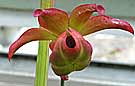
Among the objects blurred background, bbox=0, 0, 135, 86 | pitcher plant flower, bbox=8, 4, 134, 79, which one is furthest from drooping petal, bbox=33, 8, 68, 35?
blurred background, bbox=0, 0, 135, 86

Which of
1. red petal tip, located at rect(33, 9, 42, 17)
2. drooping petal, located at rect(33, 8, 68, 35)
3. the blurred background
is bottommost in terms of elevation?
the blurred background

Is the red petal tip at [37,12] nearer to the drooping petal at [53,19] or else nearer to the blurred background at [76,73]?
the drooping petal at [53,19]

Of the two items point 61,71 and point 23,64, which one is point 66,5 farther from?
point 61,71

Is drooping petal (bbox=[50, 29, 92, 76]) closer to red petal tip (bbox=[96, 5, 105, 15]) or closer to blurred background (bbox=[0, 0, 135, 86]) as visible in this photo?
red petal tip (bbox=[96, 5, 105, 15])

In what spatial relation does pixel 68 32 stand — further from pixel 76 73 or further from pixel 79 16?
pixel 76 73

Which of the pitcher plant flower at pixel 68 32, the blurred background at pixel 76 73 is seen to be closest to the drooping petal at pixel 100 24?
the pitcher plant flower at pixel 68 32
